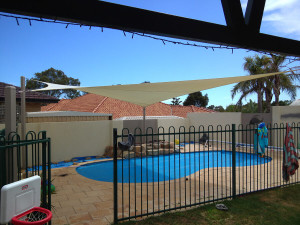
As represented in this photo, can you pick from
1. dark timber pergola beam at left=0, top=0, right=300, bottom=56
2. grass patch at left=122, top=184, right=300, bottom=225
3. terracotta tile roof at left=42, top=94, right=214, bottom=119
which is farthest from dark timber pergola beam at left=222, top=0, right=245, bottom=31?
terracotta tile roof at left=42, top=94, right=214, bottom=119

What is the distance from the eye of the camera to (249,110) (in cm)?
2588

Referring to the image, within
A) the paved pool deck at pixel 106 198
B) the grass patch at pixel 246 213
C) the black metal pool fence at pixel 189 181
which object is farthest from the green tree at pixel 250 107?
the grass patch at pixel 246 213

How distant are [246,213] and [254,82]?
16.3m

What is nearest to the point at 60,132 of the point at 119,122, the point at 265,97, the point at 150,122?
the point at 119,122

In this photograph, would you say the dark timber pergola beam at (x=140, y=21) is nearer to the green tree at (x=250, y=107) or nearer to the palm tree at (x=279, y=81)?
the palm tree at (x=279, y=81)

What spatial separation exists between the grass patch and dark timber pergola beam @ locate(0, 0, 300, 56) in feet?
11.1

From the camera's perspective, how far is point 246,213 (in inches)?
191

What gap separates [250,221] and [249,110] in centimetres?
2337

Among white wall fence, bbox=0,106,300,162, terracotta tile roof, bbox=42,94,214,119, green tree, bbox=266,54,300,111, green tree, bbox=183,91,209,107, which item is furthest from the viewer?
green tree, bbox=183,91,209,107

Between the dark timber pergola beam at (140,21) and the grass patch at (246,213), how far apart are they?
340 cm

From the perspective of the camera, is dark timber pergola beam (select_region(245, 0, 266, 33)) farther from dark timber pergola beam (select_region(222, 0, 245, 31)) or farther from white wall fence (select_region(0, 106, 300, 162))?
white wall fence (select_region(0, 106, 300, 162))

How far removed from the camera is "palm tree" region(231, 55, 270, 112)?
717 inches

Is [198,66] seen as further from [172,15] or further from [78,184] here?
[172,15]

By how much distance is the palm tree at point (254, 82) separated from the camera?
1820cm
